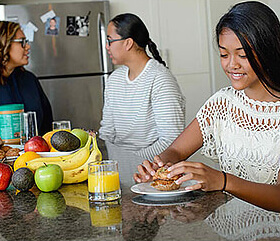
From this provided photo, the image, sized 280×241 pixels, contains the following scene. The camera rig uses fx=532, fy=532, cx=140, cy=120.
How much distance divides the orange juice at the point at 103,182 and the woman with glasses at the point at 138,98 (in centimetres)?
141

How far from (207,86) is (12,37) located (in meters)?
2.07

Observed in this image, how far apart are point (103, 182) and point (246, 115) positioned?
740 millimetres

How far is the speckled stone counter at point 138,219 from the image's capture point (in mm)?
1068

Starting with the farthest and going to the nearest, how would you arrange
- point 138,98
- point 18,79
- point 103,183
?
point 18,79, point 138,98, point 103,183

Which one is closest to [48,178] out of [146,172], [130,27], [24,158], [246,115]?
[24,158]

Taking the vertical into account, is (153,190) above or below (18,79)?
below

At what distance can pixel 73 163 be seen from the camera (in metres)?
1.71

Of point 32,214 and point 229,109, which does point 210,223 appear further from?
point 229,109

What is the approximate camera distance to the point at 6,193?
1.63 metres

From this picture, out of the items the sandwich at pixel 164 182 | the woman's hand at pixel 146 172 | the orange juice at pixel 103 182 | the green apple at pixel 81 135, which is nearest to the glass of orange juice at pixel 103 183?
the orange juice at pixel 103 182

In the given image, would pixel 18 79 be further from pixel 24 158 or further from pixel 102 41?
pixel 24 158

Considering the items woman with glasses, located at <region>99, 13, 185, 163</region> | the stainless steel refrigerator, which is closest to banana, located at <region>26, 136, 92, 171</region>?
woman with glasses, located at <region>99, 13, 185, 163</region>

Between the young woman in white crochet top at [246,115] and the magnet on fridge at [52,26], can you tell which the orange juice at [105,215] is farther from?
the magnet on fridge at [52,26]

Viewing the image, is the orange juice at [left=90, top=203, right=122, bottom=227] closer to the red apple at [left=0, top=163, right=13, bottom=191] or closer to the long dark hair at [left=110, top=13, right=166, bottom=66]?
the red apple at [left=0, top=163, right=13, bottom=191]
